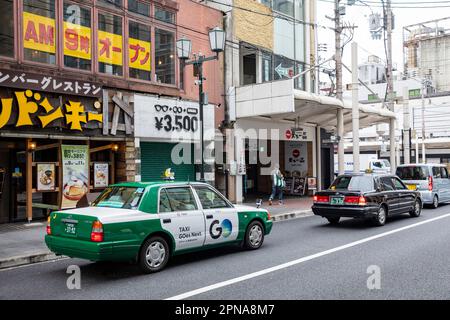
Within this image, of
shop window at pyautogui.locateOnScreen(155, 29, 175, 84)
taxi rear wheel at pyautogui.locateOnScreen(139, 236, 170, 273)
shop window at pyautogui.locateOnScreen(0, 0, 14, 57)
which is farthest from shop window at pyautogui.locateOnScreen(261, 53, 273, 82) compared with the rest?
taxi rear wheel at pyautogui.locateOnScreen(139, 236, 170, 273)

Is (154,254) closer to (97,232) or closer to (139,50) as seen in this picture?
(97,232)

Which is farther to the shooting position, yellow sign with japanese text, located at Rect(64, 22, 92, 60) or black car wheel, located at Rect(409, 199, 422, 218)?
black car wheel, located at Rect(409, 199, 422, 218)

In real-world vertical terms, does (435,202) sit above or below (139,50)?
below

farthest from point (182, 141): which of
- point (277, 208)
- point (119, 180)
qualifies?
point (277, 208)

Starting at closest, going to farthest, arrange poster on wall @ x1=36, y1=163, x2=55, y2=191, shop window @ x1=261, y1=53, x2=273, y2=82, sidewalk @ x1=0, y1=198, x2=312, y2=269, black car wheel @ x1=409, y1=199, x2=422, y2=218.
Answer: sidewalk @ x1=0, y1=198, x2=312, y2=269, poster on wall @ x1=36, y1=163, x2=55, y2=191, black car wheel @ x1=409, y1=199, x2=422, y2=218, shop window @ x1=261, y1=53, x2=273, y2=82

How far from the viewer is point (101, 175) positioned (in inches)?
582

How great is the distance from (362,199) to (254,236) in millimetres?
4078

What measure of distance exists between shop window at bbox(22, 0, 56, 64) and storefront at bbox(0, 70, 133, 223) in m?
0.81

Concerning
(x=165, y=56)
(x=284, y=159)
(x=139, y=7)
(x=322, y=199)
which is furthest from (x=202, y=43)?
(x=284, y=159)

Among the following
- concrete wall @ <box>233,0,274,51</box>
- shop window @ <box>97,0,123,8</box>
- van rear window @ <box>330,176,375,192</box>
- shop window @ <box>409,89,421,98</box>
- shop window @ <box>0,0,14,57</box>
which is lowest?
van rear window @ <box>330,176,375,192</box>

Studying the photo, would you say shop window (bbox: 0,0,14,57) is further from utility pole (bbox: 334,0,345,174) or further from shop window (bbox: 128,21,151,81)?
utility pole (bbox: 334,0,345,174)

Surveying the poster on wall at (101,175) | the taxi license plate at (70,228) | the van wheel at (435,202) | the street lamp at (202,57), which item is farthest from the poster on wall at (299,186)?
the taxi license plate at (70,228)

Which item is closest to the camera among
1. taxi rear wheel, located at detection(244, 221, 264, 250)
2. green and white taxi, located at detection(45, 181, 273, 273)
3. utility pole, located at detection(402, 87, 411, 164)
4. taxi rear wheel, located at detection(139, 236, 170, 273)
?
green and white taxi, located at detection(45, 181, 273, 273)

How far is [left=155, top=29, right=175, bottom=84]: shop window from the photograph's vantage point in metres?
16.2
